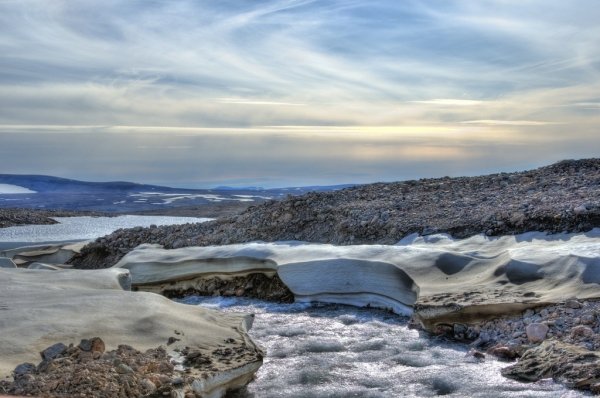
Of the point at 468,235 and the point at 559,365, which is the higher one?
the point at 468,235

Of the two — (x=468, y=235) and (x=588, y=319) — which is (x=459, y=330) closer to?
(x=588, y=319)

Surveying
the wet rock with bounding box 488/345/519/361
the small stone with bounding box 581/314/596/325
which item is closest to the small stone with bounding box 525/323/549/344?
the wet rock with bounding box 488/345/519/361

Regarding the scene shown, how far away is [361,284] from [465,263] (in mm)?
1186

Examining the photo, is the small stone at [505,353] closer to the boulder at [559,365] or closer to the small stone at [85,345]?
the boulder at [559,365]

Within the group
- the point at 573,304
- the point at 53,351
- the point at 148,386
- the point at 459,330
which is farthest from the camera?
the point at 459,330

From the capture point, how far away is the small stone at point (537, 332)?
501 centimetres

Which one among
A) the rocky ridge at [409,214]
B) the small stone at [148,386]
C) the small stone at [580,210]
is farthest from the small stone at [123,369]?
the small stone at [580,210]

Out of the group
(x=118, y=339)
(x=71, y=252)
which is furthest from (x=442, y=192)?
(x=118, y=339)

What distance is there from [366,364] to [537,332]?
139cm

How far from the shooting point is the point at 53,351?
385 centimetres

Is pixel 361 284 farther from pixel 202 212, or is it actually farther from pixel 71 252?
pixel 202 212

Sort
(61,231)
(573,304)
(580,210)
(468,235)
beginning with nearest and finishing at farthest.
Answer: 1. (573,304)
2. (580,210)
3. (468,235)
4. (61,231)

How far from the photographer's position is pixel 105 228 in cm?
1578

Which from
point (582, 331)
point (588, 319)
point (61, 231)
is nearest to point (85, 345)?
point (582, 331)
